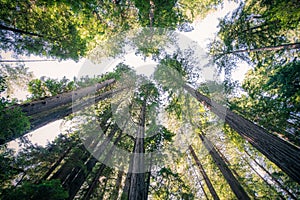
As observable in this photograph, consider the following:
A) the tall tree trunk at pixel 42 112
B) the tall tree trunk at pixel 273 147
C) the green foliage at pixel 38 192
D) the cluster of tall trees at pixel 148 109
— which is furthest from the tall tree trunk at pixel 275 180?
the tall tree trunk at pixel 42 112

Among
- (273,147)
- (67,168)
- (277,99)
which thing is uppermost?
(277,99)

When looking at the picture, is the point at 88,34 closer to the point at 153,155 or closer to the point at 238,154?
the point at 153,155

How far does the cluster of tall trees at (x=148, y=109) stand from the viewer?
439cm

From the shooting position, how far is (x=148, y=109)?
12.4 meters

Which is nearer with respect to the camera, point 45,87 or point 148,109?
point 45,87

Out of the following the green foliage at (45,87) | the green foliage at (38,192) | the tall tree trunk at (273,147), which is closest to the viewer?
the green foliage at (38,192)

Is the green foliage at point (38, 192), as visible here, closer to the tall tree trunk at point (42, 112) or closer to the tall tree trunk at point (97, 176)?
the tall tree trunk at point (42, 112)

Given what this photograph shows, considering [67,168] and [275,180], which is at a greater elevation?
[67,168]

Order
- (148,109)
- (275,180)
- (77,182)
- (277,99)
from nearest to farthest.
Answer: (277,99) < (77,182) < (275,180) < (148,109)

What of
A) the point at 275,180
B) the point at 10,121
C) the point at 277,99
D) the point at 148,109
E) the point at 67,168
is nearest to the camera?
the point at 10,121

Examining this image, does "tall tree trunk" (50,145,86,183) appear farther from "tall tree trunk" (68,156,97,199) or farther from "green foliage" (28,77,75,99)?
"green foliage" (28,77,75,99)

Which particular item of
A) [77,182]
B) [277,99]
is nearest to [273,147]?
[277,99]

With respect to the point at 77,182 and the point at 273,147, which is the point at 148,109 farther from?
the point at 273,147

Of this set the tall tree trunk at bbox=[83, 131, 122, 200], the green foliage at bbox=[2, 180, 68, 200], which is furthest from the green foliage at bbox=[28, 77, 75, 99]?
the green foliage at bbox=[2, 180, 68, 200]
